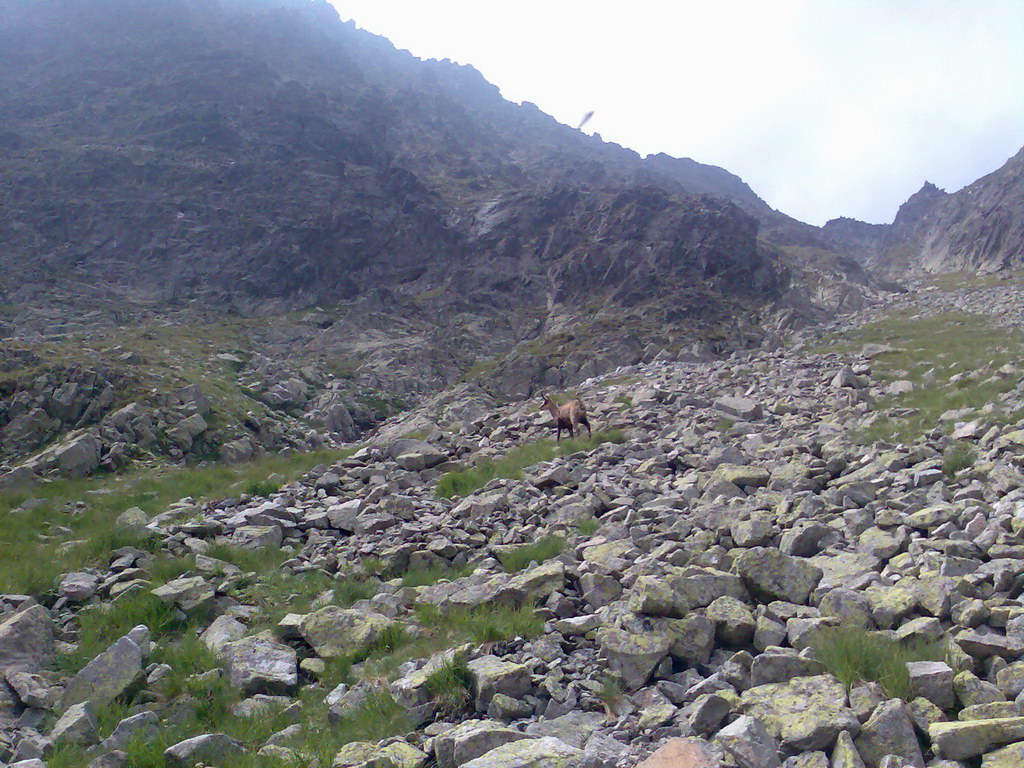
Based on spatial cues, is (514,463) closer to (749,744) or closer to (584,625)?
(584,625)

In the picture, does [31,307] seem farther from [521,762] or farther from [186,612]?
[521,762]

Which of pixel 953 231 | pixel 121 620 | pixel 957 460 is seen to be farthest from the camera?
pixel 953 231

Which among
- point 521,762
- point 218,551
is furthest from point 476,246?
point 521,762

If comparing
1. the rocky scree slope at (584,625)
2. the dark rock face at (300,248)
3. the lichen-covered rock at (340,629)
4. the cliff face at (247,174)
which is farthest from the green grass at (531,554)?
the cliff face at (247,174)

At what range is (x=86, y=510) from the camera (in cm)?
1426

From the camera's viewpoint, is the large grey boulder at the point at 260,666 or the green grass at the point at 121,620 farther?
the green grass at the point at 121,620

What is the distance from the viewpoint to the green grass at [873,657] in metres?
4.82

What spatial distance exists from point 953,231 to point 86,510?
406 ft

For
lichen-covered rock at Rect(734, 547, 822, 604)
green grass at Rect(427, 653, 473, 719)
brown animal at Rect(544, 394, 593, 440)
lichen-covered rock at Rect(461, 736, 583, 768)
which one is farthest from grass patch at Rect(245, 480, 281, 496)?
lichen-covered rock at Rect(461, 736, 583, 768)

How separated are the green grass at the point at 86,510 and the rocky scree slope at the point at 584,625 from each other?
59 centimetres

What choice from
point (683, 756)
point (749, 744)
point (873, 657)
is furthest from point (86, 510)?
point (873, 657)

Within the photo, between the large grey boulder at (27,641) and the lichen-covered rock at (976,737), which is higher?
the lichen-covered rock at (976,737)

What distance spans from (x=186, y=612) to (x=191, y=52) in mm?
133654

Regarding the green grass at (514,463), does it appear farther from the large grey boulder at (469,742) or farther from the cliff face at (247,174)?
the cliff face at (247,174)
